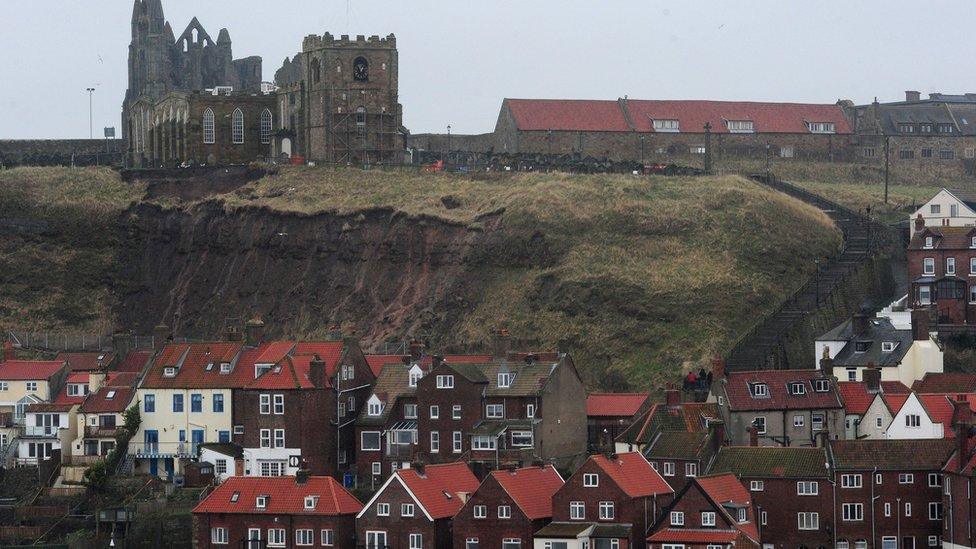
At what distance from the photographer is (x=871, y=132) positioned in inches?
6156

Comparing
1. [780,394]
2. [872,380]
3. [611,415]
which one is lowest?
[611,415]

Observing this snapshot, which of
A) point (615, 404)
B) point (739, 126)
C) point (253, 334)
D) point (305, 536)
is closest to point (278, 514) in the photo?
point (305, 536)

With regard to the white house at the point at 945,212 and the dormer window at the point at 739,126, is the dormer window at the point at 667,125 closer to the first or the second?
the dormer window at the point at 739,126

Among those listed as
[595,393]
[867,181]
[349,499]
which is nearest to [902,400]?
[595,393]

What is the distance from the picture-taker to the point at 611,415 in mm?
92188

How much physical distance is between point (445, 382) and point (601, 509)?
1277cm

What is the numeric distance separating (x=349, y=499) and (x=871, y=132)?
81677mm

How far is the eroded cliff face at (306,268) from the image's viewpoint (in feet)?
375

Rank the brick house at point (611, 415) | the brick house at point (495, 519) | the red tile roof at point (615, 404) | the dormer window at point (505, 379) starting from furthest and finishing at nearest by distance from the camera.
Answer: the red tile roof at point (615, 404) < the brick house at point (611, 415) < the dormer window at point (505, 379) < the brick house at point (495, 519)

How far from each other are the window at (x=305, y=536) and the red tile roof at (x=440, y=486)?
13.0 feet

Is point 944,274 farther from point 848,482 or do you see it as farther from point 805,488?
point 805,488

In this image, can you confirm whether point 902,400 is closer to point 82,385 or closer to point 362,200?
point 82,385

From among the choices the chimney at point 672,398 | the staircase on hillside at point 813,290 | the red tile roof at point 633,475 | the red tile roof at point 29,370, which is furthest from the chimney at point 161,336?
the red tile roof at point 633,475

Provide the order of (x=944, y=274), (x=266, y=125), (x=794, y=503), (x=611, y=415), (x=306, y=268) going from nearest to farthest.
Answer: (x=794, y=503) < (x=611, y=415) < (x=944, y=274) < (x=306, y=268) < (x=266, y=125)
